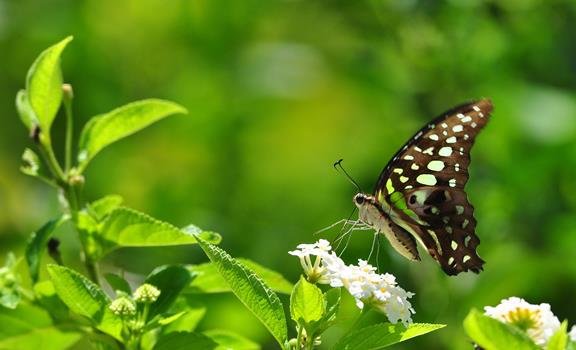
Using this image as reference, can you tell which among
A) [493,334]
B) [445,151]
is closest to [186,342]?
[493,334]

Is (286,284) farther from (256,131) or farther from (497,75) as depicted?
(256,131)

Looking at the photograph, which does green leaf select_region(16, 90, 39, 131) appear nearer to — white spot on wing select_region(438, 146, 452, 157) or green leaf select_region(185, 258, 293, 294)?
green leaf select_region(185, 258, 293, 294)

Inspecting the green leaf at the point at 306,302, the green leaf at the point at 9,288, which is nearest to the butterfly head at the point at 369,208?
the green leaf at the point at 306,302

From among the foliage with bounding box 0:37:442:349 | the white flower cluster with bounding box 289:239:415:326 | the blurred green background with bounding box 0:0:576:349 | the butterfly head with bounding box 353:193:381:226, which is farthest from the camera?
the blurred green background with bounding box 0:0:576:349

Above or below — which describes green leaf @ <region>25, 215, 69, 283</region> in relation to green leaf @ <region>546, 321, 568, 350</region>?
below

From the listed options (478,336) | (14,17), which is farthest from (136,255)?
(478,336)

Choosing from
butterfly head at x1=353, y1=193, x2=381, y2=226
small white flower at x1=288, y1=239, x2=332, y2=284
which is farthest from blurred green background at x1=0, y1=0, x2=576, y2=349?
small white flower at x1=288, y1=239, x2=332, y2=284

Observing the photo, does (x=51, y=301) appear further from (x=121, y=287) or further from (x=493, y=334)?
(x=493, y=334)
